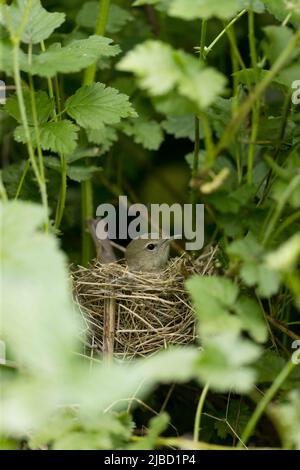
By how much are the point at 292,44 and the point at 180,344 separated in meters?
1.59

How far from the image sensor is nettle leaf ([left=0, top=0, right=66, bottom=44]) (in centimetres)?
264

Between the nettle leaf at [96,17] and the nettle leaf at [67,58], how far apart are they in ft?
3.91

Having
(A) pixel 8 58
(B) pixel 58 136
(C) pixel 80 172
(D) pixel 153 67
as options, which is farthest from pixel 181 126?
(D) pixel 153 67

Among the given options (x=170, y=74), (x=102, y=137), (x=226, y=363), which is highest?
(x=102, y=137)

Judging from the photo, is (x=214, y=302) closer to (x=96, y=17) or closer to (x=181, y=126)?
(x=181, y=126)

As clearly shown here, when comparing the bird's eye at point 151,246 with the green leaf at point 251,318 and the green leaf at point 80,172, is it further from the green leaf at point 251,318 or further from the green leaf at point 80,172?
the green leaf at point 251,318

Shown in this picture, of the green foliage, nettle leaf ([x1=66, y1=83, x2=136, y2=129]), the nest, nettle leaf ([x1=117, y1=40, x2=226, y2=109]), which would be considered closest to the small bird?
the green foliage

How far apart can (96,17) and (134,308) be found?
152cm

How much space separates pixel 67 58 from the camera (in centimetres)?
254

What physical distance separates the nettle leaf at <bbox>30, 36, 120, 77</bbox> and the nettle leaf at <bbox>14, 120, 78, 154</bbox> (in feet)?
1.05

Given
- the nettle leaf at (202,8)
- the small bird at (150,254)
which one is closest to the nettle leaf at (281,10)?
the nettle leaf at (202,8)

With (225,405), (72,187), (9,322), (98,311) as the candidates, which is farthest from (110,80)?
(9,322)
